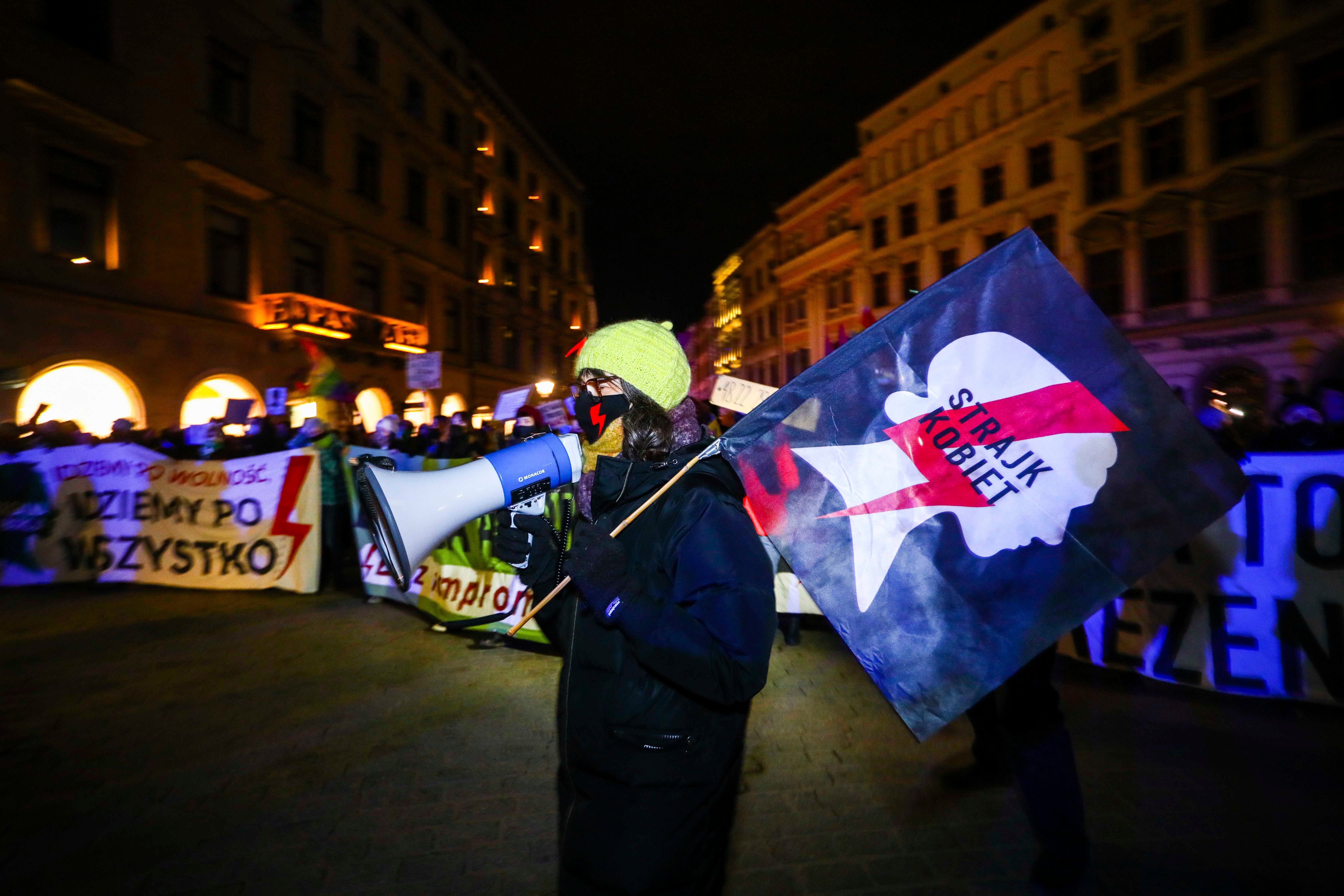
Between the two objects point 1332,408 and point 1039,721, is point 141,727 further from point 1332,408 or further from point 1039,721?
point 1332,408

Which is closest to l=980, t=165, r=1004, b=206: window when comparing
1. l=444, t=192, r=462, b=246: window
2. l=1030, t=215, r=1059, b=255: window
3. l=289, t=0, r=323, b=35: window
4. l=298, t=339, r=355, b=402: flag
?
l=1030, t=215, r=1059, b=255: window

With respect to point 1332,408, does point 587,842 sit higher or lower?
lower

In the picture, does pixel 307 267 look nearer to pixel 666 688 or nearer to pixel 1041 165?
pixel 666 688

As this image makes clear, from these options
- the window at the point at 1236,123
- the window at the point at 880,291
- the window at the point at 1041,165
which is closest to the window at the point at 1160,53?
the window at the point at 1236,123

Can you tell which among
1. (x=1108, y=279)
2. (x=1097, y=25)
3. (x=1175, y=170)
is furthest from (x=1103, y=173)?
(x=1097, y=25)

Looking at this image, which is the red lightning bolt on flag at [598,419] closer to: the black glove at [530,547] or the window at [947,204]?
the black glove at [530,547]

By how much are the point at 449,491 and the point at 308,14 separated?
23.2m

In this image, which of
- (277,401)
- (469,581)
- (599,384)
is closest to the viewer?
(599,384)

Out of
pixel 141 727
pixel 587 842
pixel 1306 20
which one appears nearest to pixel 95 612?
pixel 141 727

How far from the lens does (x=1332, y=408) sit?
5273mm

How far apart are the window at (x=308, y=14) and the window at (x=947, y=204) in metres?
23.5

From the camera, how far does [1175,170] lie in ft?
65.8

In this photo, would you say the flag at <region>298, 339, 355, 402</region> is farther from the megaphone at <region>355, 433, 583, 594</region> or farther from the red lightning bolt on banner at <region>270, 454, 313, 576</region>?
the megaphone at <region>355, 433, 583, 594</region>

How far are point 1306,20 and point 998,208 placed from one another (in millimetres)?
10472
